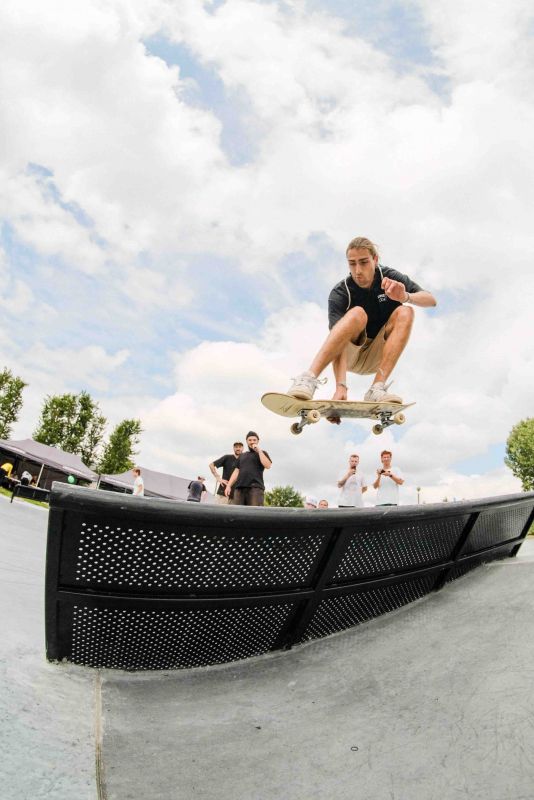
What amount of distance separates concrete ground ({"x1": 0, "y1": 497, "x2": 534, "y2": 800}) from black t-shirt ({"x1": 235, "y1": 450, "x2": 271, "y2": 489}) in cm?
359

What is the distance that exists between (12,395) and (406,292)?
3662 centimetres

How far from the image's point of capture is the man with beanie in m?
6.02

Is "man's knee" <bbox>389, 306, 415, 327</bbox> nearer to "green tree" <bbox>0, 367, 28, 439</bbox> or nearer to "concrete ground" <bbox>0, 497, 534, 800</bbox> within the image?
"concrete ground" <bbox>0, 497, 534, 800</bbox>

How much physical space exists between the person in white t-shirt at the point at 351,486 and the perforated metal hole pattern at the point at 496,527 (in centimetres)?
210

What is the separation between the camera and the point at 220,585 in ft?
6.48

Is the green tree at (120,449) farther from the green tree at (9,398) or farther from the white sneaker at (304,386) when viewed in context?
the white sneaker at (304,386)

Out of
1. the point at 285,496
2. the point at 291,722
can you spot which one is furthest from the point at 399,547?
the point at 285,496

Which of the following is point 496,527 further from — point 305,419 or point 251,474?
point 251,474

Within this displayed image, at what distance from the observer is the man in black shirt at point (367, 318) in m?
4.04

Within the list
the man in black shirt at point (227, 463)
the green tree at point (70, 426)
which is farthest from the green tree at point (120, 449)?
the man in black shirt at point (227, 463)

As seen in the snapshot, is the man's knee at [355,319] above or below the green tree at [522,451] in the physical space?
below

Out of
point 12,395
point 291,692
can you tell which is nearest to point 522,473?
point 12,395

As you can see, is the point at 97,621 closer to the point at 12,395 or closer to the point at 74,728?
the point at 74,728

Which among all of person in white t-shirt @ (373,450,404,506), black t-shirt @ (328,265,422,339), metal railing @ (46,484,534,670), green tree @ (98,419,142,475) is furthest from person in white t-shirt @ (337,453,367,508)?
green tree @ (98,419,142,475)
